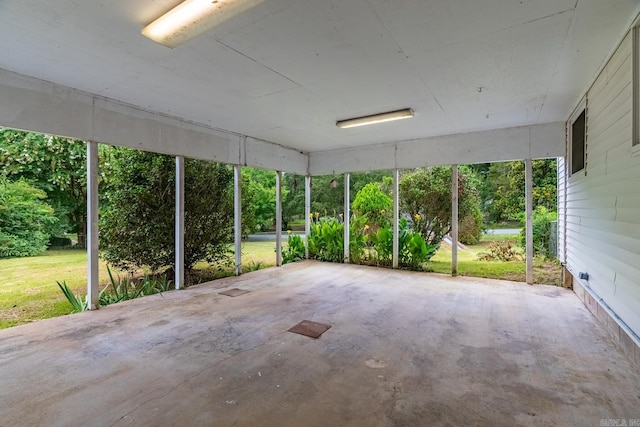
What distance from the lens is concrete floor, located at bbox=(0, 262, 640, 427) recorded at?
6.11 feet

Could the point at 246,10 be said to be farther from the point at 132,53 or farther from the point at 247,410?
the point at 247,410

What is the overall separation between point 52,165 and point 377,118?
6.43 metres

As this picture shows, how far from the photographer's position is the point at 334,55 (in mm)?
2881

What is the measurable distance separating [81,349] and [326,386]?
236 centimetres

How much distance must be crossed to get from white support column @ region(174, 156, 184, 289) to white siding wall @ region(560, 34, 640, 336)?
5.62 meters

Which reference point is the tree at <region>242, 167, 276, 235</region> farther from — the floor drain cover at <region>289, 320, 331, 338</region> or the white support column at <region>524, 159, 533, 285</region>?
the white support column at <region>524, 159, 533, 285</region>

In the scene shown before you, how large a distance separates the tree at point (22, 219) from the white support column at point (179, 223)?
13.6 feet

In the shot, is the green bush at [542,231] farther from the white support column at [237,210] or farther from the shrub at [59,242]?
the shrub at [59,242]

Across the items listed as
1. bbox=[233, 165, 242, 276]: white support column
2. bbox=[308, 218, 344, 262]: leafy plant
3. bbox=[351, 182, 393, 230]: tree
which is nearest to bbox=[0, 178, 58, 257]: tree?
bbox=[233, 165, 242, 276]: white support column

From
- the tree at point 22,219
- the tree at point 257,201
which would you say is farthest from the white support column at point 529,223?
the tree at point 22,219

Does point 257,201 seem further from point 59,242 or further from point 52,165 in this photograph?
point 59,242

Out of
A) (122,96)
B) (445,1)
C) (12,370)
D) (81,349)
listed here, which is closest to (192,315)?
(81,349)

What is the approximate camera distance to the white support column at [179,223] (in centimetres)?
503

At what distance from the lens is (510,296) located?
4.50 m
